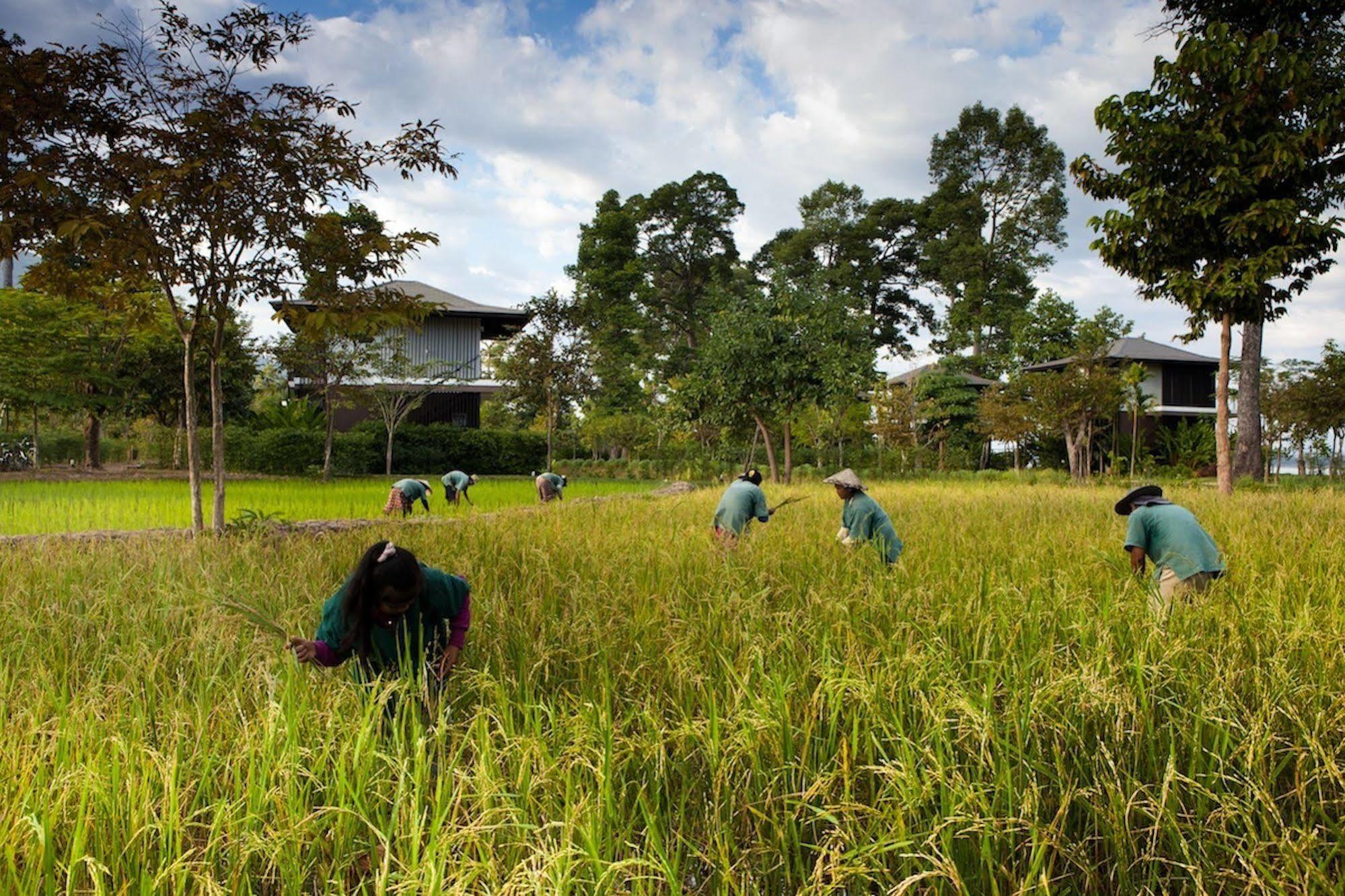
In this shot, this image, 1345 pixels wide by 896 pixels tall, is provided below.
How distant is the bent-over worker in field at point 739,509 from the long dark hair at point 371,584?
13.0ft

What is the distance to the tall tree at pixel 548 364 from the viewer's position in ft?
79.9

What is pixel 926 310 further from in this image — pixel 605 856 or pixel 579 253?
pixel 605 856

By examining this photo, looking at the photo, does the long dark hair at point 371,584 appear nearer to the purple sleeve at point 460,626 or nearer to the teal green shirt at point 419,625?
the teal green shirt at point 419,625

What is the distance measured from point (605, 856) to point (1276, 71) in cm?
1469

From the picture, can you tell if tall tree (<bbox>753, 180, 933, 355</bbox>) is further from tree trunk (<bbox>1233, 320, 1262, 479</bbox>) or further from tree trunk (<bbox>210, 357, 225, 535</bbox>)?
tree trunk (<bbox>210, 357, 225, 535</bbox>)

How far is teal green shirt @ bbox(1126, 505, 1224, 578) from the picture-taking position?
15.6 ft

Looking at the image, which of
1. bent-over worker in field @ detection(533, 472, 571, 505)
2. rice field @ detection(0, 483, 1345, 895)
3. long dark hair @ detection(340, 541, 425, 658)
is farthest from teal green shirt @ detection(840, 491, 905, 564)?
bent-over worker in field @ detection(533, 472, 571, 505)

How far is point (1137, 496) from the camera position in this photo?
512 cm

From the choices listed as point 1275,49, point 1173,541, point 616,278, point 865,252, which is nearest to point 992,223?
point 865,252

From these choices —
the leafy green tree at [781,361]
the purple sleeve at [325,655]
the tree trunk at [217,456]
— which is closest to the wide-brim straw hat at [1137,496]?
the purple sleeve at [325,655]

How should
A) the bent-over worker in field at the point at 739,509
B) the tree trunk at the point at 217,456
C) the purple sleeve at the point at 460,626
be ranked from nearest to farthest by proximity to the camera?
the purple sleeve at the point at 460,626
the bent-over worker in field at the point at 739,509
the tree trunk at the point at 217,456

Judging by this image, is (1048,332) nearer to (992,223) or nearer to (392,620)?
(992,223)

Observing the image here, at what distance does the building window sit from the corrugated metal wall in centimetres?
3067

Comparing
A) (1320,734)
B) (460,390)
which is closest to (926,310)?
(460,390)
